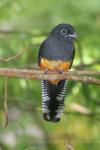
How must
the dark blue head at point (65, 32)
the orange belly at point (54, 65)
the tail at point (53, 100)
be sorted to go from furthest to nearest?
the dark blue head at point (65, 32) → the orange belly at point (54, 65) → the tail at point (53, 100)

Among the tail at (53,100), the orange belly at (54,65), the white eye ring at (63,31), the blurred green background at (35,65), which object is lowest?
the blurred green background at (35,65)

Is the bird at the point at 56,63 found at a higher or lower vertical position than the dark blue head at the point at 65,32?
lower

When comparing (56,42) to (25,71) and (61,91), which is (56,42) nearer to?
(61,91)

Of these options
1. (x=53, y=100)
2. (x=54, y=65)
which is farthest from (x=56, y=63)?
(x=53, y=100)

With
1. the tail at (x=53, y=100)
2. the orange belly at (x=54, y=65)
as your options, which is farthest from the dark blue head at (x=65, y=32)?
the tail at (x=53, y=100)

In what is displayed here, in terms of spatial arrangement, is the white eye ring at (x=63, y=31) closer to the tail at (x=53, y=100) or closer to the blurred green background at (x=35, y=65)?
the blurred green background at (x=35, y=65)

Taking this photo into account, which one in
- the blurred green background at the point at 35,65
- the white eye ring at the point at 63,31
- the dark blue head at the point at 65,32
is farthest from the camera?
the blurred green background at the point at 35,65

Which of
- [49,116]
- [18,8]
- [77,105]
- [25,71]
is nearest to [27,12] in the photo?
[18,8]

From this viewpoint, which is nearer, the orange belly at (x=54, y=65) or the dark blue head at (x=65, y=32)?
the orange belly at (x=54, y=65)
